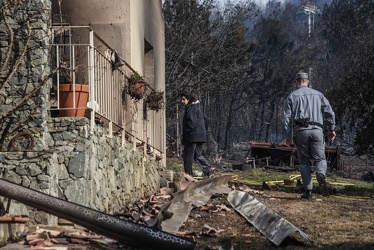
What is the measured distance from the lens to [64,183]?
29.1 feet

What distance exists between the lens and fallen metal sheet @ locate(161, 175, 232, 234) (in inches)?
337

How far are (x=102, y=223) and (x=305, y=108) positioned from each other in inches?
224

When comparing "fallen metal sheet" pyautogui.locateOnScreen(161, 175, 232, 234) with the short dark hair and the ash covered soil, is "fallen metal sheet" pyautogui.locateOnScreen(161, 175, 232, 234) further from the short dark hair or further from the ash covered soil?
the short dark hair

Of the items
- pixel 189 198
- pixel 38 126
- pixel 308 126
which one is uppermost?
pixel 38 126

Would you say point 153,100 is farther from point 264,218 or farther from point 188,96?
point 264,218

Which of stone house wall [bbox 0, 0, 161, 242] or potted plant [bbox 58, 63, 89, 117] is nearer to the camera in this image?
stone house wall [bbox 0, 0, 161, 242]

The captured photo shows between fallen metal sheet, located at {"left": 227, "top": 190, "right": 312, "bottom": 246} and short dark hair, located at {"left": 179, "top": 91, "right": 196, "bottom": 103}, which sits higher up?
short dark hair, located at {"left": 179, "top": 91, "right": 196, "bottom": 103}

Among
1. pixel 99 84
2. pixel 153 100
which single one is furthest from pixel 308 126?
pixel 153 100

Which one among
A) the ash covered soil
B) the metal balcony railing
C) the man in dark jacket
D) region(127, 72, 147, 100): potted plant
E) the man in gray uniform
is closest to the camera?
the ash covered soil

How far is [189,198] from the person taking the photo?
11164 mm

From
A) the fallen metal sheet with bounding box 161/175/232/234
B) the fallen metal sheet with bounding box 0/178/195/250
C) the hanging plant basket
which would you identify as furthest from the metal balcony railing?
the fallen metal sheet with bounding box 0/178/195/250

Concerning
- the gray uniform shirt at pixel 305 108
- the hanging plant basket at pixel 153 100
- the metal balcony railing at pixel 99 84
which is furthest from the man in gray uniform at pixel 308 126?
the hanging plant basket at pixel 153 100

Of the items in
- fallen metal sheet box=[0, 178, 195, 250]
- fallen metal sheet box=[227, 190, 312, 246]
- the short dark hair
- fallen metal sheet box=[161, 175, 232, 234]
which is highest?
the short dark hair

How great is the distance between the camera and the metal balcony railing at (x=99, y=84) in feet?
31.7
